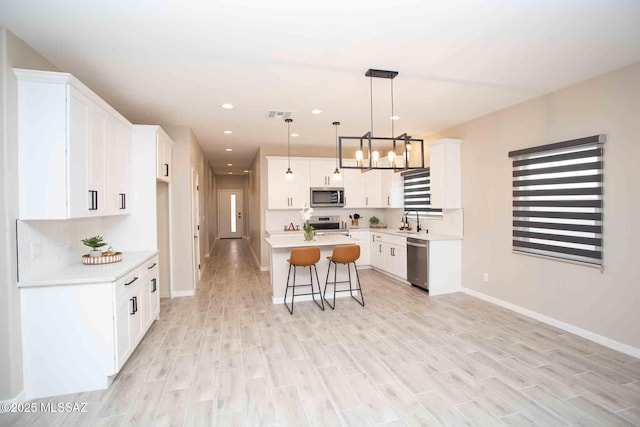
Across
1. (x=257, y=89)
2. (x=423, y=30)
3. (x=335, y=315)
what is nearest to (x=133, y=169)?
(x=257, y=89)

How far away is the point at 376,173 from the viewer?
280 inches

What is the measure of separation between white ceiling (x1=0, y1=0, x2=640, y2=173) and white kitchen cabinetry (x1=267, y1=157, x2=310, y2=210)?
7.51 feet

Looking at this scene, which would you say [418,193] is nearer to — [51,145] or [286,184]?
[286,184]

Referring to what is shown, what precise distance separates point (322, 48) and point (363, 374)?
2.76 metres

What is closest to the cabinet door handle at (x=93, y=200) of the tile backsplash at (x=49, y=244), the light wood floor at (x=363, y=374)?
the tile backsplash at (x=49, y=244)

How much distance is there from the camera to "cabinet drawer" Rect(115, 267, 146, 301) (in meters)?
2.62

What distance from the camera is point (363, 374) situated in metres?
2.65

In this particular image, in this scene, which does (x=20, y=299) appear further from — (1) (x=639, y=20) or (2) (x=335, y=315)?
(1) (x=639, y=20)

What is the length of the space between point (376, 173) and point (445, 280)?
296cm

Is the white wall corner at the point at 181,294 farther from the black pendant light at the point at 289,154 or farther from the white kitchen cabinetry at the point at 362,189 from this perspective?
the white kitchen cabinetry at the point at 362,189

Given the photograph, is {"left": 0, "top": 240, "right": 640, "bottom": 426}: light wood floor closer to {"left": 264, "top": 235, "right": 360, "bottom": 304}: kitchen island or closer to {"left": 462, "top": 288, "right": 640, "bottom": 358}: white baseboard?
{"left": 462, "top": 288, "right": 640, "bottom": 358}: white baseboard

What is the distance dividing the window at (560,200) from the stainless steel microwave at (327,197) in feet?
11.4

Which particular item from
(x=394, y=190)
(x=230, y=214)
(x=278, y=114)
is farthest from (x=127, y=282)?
(x=230, y=214)

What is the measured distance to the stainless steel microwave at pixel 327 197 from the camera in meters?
6.76
